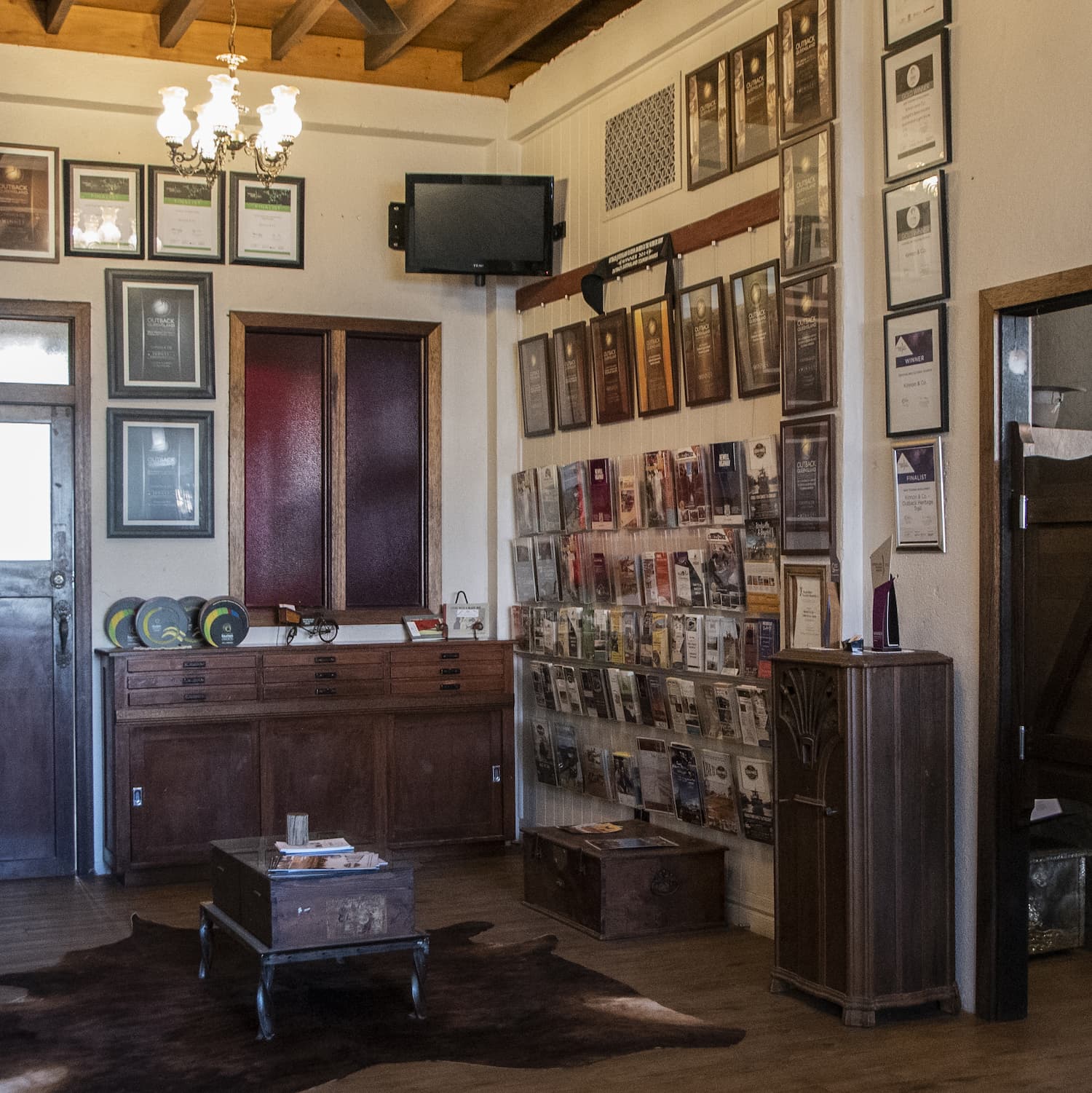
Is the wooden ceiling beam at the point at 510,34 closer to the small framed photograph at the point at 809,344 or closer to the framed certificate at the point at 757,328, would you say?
the framed certificate at the point at 757,328

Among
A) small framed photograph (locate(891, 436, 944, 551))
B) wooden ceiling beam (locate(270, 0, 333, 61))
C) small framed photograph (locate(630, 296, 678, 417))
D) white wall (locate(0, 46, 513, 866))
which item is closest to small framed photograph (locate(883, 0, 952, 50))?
small framed photograph (locate(891, 436, 944, 551))

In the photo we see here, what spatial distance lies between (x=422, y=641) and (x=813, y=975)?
3217 millimetres

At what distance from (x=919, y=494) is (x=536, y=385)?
121 inches

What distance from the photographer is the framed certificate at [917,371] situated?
4934 mm

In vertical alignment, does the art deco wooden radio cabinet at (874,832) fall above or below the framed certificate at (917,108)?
below

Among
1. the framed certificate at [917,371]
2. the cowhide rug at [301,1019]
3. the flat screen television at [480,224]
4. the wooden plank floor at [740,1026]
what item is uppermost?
the flat screen television at [480,224]

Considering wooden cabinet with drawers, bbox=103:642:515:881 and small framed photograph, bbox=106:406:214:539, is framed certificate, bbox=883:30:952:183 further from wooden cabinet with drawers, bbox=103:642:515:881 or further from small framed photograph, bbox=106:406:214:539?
small framed photograph, bbox=106:406:214:539

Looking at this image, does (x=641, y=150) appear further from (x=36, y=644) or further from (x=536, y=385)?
(x=36, y=644)

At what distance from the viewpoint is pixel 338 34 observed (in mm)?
7648

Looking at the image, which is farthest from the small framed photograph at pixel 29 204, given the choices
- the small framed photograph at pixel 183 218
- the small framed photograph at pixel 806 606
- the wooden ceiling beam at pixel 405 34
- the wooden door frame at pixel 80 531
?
the small framed photograph at pixel 806 606

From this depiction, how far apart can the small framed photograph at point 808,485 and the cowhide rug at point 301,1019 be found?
1774 mm

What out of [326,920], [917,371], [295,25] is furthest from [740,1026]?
[295,25]

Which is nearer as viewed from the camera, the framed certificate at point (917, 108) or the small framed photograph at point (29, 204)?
the framed certificate at point (917, 108)

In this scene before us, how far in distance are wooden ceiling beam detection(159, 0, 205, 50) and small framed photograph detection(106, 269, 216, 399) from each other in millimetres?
1149
